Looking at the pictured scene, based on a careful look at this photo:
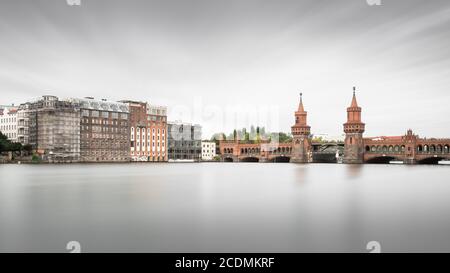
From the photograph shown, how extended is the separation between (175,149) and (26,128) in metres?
51.1

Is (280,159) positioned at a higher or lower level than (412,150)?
lower

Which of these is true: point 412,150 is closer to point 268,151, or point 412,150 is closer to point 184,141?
point 268,151

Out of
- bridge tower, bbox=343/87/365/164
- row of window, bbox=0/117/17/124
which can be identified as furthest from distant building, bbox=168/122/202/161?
bridge tower, bbox=343/87/365/164

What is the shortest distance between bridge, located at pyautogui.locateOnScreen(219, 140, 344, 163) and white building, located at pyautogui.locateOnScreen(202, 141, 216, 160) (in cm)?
429

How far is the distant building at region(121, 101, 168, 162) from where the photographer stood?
12875 centimetres

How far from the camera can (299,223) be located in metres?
20.2

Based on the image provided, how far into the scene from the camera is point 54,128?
4218 inches

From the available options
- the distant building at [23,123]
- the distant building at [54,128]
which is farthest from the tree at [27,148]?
the distant building at [23,123]

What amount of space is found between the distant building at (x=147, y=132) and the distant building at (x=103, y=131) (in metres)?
2.54

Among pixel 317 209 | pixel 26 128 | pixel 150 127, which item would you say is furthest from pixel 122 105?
pixel 317 209

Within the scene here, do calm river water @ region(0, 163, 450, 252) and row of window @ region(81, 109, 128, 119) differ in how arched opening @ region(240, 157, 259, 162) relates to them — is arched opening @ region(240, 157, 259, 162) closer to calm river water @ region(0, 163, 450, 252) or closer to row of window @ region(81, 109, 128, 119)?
row of window @ region(81, 109, 128, 119)

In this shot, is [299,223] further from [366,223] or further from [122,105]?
[122,105]

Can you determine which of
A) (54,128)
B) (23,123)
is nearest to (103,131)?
(54,128)

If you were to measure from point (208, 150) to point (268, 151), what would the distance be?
1121 inches
